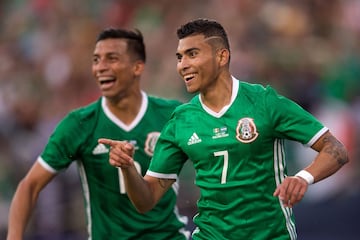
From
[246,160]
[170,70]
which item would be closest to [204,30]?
[246,160]

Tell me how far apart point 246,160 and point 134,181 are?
2.33ft

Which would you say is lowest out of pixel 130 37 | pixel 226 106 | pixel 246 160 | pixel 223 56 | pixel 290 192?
pixel 290 192

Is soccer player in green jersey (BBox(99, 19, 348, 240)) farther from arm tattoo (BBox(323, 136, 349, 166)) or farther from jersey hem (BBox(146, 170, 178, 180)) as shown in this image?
jersey hem (BBox(146, 170, 178, 180))

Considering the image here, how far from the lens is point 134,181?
6.04 m

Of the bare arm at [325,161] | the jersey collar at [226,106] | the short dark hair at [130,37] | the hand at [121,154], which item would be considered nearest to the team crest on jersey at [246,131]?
the jersey collar at [226,106]

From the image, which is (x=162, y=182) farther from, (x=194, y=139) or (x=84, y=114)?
(x=84, y=114)

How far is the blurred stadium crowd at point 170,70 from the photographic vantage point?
10.7 metres

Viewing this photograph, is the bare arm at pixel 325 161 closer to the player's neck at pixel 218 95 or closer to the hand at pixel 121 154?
the player's neck at pixel 218 95

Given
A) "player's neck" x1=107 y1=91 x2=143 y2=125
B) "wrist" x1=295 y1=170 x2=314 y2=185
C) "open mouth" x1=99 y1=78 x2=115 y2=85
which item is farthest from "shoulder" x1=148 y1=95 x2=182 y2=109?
"wrist" x1=295 y1=170 x2=314 y2=185

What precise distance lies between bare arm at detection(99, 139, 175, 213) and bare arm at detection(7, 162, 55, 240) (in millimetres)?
1208

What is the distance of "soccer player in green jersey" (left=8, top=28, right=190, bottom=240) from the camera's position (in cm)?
736

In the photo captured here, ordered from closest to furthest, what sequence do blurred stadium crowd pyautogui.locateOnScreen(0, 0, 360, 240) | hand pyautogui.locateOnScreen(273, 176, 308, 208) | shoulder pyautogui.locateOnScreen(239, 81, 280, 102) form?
1. hand pyautogui.locateOnScreen(273, 176, 308, 208)
2. shoulder pyautogui.locateOnScreen(239, 81, 280, 102)
3. blurred stadium crowd pyautogui.locateOnScreen(0, 0, 360, 240)

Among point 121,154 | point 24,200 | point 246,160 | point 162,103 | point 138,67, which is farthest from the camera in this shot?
point 138,67

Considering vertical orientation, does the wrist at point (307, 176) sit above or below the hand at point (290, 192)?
above
